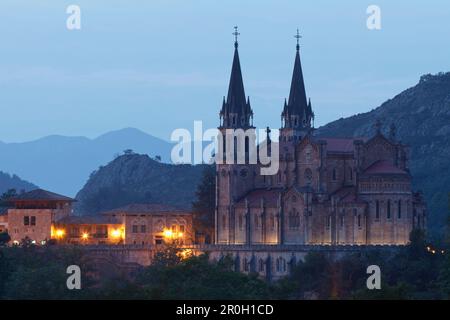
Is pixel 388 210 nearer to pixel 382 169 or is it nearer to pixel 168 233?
pixel 382 169

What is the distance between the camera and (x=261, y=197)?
6161 inches

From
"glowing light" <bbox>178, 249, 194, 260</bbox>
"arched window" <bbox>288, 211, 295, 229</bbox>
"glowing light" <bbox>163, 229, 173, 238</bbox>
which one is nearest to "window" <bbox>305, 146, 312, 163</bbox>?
"arched window" <bbox>288, 211, 295, 229</bbox>

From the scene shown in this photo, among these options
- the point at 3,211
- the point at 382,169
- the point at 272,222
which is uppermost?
the point at 382,169

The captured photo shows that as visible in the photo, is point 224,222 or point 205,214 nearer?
point 224,222

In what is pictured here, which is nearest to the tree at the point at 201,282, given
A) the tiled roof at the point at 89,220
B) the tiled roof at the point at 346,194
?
the tiled roof at the point at 346,194

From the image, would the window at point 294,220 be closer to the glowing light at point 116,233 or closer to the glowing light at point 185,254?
the glowing light at point 185,254

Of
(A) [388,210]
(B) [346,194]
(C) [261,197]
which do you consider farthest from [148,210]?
(A) [388,210]

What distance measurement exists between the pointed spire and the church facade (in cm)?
8

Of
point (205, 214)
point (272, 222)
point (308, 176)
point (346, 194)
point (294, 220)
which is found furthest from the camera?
point (205, 214)

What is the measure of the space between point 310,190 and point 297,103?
448 inches

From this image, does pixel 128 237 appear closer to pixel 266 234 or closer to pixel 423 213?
pixel 266 234

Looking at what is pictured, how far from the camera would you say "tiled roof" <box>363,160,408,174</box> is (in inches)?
5881

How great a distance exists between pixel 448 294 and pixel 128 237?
49928mm

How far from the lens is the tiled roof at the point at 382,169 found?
149375mm
